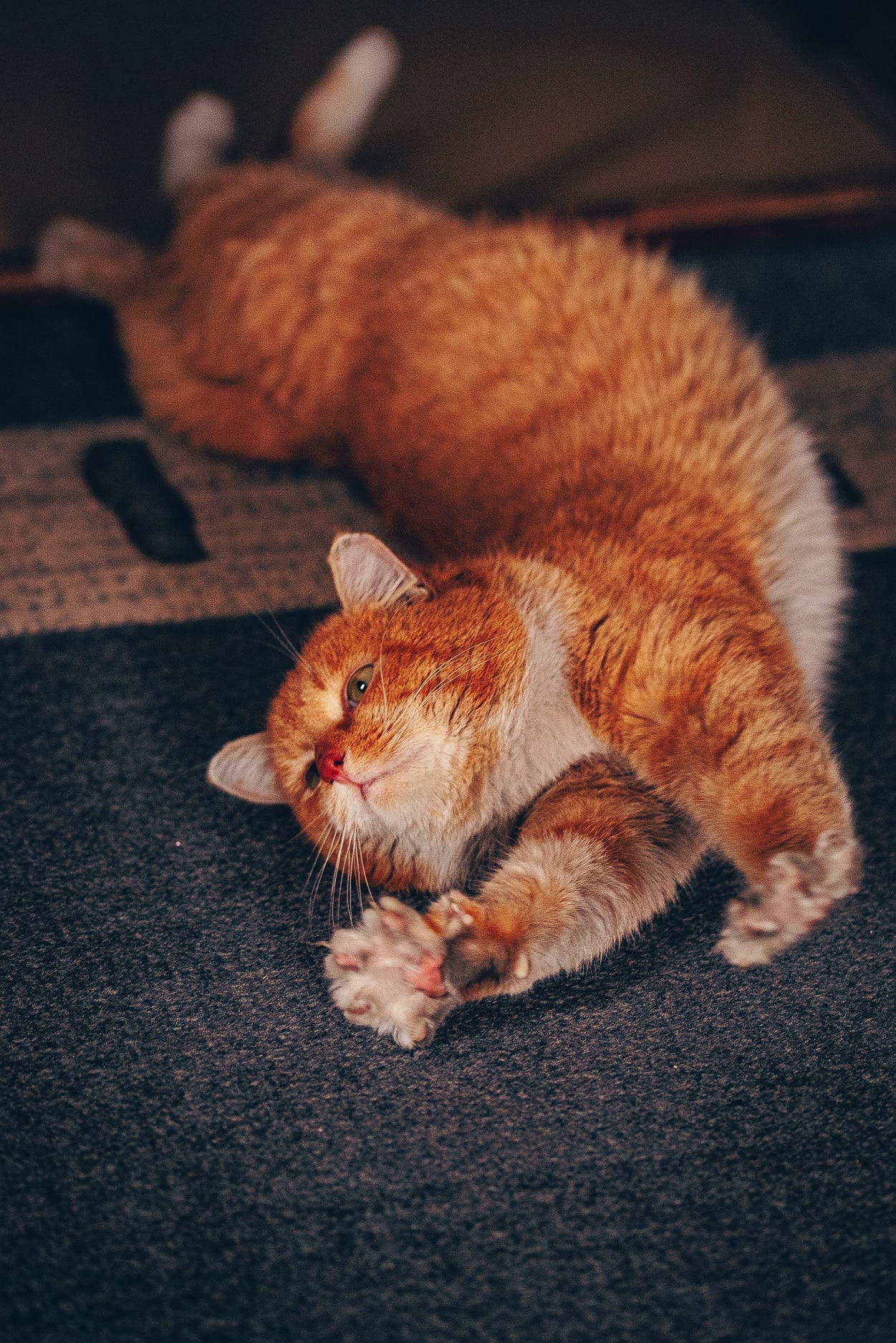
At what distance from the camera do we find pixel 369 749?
131cm

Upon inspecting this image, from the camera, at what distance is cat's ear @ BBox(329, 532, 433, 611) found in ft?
4.51

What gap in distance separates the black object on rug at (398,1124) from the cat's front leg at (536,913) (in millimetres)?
131

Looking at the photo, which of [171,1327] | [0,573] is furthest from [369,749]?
[0,573]

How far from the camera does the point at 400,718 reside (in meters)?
1.32

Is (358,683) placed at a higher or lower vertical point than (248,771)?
higher

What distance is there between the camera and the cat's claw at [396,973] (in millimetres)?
1171

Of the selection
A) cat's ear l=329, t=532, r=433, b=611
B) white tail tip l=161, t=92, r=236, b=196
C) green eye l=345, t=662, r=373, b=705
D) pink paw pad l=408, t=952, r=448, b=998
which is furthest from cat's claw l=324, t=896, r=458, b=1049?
white tail tip l=161, t=92, r=236, b=196

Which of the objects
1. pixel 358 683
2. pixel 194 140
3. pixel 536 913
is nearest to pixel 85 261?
pixel 194 140

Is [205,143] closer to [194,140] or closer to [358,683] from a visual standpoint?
[194,140]

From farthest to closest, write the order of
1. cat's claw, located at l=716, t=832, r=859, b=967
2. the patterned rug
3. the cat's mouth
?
the patterned rug, the cat's mouth, cat's claw, located at l=716, t=832, r=859, b=967

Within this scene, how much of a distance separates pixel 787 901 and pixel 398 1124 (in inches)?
22.6

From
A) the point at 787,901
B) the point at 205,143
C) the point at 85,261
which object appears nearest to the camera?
the point at 787,901

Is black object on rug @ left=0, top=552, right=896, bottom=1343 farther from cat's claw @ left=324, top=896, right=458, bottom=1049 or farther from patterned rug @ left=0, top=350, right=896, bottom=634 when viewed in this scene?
patterned rug @ left=0, top=350, right=896, bottom=634

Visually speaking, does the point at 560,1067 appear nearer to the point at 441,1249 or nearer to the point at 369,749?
the point at 441,1249
